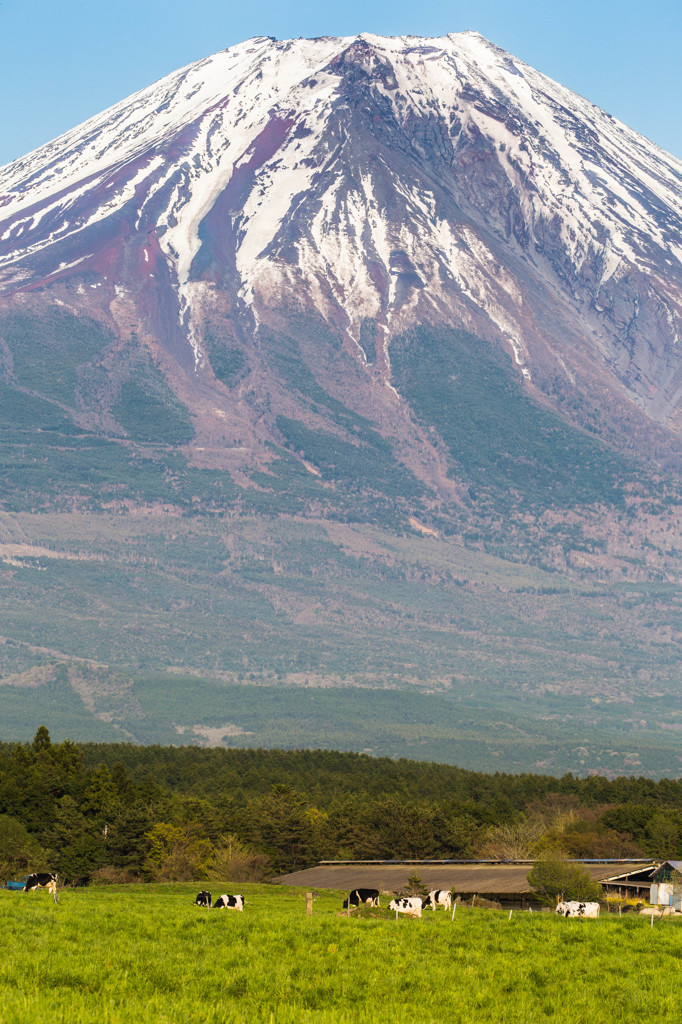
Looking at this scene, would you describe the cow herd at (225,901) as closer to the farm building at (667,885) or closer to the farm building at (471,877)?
the farm building at (667,885)

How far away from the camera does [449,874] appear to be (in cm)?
7400

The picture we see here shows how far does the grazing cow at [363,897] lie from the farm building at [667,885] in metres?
13.4

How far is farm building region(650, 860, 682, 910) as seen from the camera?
55.5 m

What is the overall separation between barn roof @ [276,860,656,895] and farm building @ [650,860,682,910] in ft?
4.85

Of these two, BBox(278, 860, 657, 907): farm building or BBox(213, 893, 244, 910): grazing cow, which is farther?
BBox(278, 860, 657, 907): farm building

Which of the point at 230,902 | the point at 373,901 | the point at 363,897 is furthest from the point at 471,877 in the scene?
the point at 230,902

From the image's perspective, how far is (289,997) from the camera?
22.8 m

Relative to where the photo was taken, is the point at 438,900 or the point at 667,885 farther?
the point at 667,885

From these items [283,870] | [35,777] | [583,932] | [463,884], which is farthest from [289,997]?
[35,777]

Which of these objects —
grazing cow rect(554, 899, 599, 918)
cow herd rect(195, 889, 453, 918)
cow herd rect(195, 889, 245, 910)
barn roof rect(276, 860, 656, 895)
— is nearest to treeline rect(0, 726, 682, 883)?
barn roof rect(276, 860, 656, 895)

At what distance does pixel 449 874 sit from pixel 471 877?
4463 millimetres

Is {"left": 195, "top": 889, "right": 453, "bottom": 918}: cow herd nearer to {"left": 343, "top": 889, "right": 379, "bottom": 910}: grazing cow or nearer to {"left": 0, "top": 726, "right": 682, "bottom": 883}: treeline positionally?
{"left": 343, "top": 889, "right": 379, "bottom": 910}: grazing cow

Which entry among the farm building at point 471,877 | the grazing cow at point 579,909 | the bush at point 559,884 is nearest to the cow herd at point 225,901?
the grazing cow at point 579,909

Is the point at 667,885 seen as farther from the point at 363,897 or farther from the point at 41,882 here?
the point at 41,882
